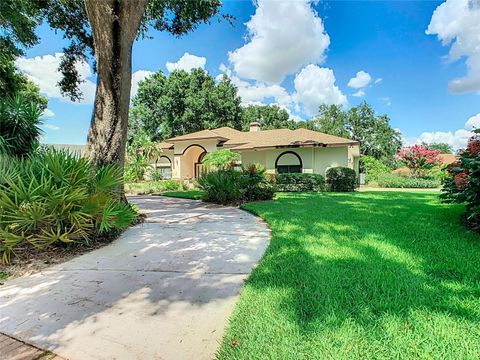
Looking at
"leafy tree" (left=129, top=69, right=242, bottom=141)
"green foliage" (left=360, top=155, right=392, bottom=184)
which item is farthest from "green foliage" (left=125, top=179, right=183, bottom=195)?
"green foliage" (left=360, top=155, right=392, bottom=184)

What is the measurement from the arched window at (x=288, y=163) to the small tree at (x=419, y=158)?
36.3 feet

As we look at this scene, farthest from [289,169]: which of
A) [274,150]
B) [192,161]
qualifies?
[192,161]

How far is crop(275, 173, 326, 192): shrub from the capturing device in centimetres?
1748

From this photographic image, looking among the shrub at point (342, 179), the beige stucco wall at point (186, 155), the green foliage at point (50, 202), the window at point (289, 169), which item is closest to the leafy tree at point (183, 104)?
the beige stucco wall at point (186, 155)

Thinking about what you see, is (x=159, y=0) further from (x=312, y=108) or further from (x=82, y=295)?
(x=312, y=108)

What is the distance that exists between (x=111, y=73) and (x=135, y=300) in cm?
579

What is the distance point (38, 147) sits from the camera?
6.11 meters

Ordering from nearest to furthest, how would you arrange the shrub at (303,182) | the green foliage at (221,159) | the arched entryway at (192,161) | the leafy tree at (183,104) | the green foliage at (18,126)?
the green foliage at (18,126), the shrub at (303,182), the green foliage at (221,159), the arched entryway at (192,161), the leafy tree at (183,104)

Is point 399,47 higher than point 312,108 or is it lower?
→ lower

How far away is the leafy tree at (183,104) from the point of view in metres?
33.2

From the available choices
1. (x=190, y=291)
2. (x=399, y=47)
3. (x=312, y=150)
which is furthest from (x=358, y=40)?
(x=190, y=291)

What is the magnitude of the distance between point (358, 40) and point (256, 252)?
49.1 ft

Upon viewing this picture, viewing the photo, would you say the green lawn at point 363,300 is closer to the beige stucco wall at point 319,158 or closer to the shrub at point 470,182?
the shrub at point 470,182

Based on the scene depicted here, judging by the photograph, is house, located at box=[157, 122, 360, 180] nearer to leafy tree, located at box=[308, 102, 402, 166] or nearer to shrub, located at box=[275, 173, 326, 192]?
shrub, located at box=[275, 173, 326, 192]
